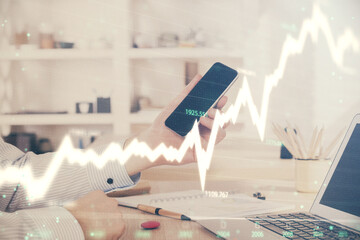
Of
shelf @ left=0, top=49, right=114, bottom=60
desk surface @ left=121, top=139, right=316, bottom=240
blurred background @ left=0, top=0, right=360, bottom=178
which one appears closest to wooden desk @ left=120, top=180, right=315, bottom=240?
desk surface @ left=121, top=139, right=316, bottom=240

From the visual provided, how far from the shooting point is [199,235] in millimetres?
523

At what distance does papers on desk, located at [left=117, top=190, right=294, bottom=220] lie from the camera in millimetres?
608

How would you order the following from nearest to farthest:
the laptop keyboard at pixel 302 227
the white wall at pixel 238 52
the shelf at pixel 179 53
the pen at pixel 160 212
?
the laptop keyboard at pixel 302 227
the pen at pixel 160 212
the white wall at pixel 238 52
the shelf at pixel 179 53

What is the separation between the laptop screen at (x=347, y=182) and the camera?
54cm

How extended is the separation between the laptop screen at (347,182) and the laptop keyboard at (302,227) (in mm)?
38

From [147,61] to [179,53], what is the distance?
226 mm

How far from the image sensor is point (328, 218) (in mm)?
555

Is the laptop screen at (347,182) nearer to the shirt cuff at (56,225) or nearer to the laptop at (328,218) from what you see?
the laptop at (328,218)

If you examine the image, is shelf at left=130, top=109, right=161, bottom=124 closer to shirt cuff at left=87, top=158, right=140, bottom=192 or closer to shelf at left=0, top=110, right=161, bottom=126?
shelf at left=0, top=110, right=161, bottom=126

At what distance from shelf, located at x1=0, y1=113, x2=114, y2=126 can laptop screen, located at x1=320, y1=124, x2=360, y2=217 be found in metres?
1.60

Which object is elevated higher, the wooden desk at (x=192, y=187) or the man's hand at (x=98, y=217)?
the man's hand at (x=98, y=217)

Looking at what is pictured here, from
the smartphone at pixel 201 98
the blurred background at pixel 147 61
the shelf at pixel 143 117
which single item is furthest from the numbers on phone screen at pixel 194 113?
the shelf at pixel 143 117

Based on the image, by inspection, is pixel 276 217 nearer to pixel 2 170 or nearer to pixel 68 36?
pixel 2 170

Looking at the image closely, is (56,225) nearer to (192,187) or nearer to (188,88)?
(188,88)
